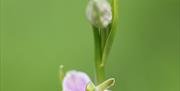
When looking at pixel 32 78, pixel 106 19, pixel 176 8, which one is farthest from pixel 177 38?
pixel 106 19

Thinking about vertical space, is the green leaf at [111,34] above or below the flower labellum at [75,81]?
above

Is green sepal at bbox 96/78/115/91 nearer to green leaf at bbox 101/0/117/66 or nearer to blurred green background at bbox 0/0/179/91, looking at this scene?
green leaf at bbox 101/0/117/66

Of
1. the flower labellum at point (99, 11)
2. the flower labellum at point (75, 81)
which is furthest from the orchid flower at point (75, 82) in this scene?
the flower labellum at point (99, 11)

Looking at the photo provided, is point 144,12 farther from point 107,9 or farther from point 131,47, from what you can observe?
point 107,9

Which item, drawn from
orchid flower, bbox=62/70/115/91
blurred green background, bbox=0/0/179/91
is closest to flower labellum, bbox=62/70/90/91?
orchid flower, bbox=62/70/115/91

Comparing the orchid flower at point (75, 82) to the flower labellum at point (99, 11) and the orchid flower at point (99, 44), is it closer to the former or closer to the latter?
the orchid flower at point (99, 44)

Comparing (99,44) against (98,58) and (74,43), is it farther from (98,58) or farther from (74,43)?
(74,43)

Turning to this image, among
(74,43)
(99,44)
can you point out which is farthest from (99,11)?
(74,43)
